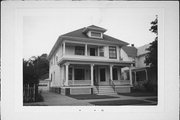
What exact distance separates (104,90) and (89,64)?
0.91 m

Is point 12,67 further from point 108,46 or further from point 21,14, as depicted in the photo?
point 108,46

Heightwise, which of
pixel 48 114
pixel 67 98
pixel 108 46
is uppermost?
pixel 108 46

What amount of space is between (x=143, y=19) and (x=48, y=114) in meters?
3.40

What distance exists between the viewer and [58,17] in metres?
4.82

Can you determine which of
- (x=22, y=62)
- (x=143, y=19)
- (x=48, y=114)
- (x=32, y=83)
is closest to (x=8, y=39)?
(x=22, y=62)

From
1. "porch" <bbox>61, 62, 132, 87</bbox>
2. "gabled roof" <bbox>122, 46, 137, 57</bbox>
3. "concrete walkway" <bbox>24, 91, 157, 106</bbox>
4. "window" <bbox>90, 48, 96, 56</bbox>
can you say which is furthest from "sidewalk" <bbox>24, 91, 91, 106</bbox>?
"gabled roof" <bbox>122, 46, 137, 57</bbox>

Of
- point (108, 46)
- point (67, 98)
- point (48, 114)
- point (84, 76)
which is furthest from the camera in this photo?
point (108, 46)

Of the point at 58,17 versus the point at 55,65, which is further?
the point at 55,65

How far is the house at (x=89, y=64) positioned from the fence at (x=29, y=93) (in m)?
0.57

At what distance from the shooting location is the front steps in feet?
17.4

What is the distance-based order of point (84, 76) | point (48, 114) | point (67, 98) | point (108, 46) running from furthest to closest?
point (108, 46) < point (84, 76) < point (67, 98) < point (48, 114)

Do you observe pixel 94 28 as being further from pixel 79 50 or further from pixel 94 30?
pixel 79 50

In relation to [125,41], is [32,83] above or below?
below

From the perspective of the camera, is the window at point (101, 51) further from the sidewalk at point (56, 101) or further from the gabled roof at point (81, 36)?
the sidewalk at point (56, 101)
